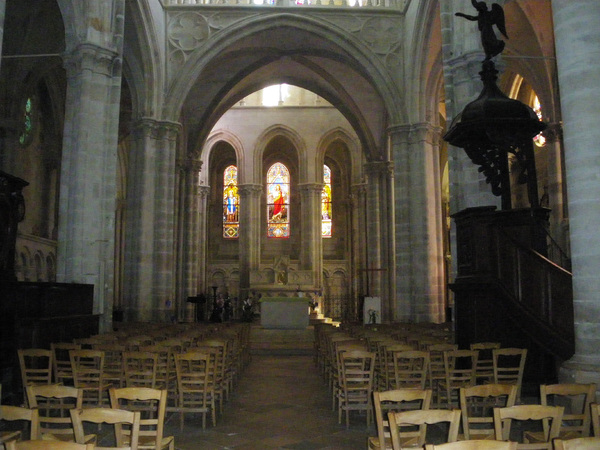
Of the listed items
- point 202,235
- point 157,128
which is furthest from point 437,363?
point 202,235

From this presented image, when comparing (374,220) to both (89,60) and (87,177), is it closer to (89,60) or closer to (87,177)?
(87,177)

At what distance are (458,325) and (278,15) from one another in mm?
15443

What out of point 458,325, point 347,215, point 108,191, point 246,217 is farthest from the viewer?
point 347,215

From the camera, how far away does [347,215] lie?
125 ft

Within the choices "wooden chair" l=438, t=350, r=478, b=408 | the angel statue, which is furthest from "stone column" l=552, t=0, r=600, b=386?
the angel statue

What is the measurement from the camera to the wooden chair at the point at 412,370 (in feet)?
21.2

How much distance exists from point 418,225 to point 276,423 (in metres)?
13.9

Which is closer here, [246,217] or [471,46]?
[471,46]

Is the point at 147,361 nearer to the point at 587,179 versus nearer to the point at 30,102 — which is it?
the point at 587,179

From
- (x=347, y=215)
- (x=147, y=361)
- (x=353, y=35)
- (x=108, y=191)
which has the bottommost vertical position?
(x=147, y=361)

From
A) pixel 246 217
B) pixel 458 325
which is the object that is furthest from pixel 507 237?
pixel 246 217

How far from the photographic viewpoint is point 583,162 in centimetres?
659

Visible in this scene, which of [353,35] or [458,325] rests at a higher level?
[353,35]

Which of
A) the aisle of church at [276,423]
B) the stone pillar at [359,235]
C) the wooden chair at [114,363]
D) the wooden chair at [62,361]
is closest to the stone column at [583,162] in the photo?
the aisle of church at [276,423]
